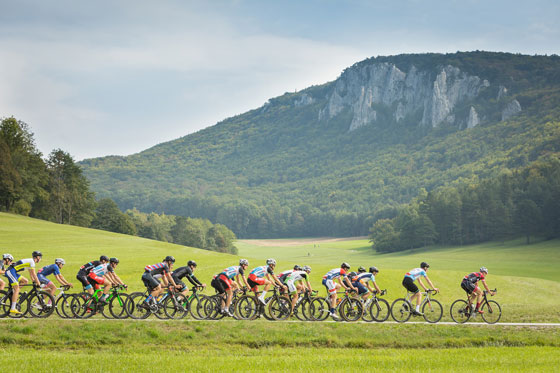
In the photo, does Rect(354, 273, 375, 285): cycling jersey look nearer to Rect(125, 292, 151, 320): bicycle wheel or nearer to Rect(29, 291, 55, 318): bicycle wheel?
Rect(125, 292, 151, 320): bicycle wheel

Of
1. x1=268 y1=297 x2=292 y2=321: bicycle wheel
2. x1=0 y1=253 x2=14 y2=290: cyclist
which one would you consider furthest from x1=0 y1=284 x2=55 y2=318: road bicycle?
x1=268 y1=297 x2=292 y2=321: bicycle wheel

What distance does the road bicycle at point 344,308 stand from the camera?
20891mm

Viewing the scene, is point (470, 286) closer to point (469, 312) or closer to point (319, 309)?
point (469, 312)

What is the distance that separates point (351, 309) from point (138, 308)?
862 centimetres

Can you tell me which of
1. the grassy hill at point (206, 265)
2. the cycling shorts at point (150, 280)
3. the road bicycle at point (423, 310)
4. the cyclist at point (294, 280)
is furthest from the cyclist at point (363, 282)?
the cycling shorts at point (150, 280)

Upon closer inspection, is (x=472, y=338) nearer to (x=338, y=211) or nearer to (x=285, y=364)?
(x=285, y=364)

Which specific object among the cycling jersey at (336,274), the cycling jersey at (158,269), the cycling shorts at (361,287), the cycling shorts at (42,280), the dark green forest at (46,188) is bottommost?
the cycling shorts at (361,287)

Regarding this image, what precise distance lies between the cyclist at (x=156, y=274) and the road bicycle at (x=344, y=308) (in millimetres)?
5876

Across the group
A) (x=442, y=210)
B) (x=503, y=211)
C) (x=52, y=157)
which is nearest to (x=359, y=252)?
(x=442, y=210)

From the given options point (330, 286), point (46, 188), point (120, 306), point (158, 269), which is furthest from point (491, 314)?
point (46, 188)

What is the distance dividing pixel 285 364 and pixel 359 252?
356 feet

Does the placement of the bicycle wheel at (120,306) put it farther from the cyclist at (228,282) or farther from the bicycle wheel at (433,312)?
the bicycle wheel at (433,312)

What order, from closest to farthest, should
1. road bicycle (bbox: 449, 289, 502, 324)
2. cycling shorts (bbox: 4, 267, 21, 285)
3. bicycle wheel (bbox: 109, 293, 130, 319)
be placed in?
1. cycling shorts (bbox: 4, 267, 21, 285)
2. bicycle wheel (bbox: 109, 293, 130, 319)
3. road bicycle (bbox: 449, 289, 502, 324)

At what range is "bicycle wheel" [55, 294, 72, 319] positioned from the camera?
20.0 metres
